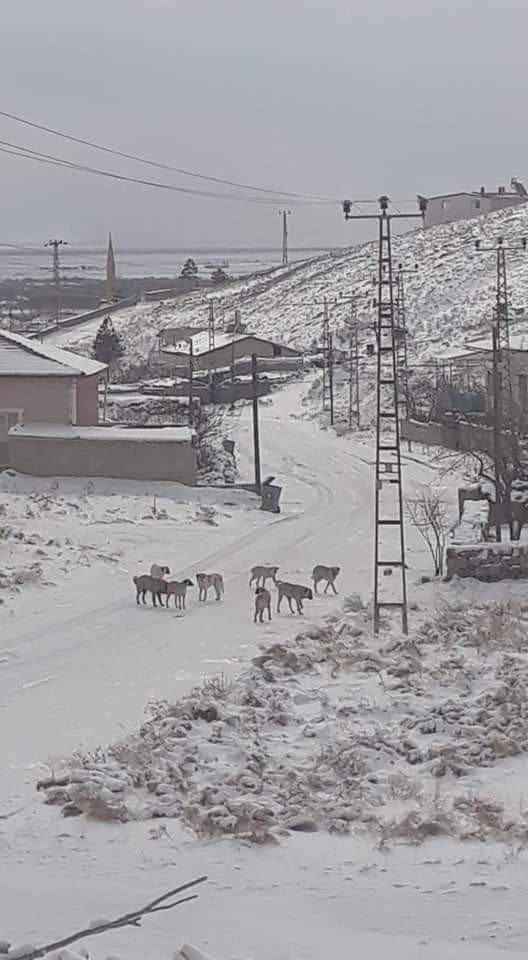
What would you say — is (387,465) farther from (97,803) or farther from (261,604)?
(97,803)

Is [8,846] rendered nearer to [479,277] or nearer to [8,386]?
[8,386]

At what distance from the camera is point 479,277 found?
84625 millimetres

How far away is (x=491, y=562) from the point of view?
19906 millimetres

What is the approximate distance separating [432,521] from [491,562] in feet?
6.72

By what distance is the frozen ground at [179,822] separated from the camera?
689cm

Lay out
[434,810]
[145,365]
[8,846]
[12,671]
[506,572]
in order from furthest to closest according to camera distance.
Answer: [145,365] → [506,572] → [12,671] → [434,810] → [8,846]

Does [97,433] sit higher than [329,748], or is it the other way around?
[97,433]

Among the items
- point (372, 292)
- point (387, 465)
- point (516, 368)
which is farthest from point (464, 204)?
point (387, 465)

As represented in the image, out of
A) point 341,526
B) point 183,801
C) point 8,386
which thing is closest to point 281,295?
point 8,386

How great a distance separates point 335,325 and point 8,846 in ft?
246

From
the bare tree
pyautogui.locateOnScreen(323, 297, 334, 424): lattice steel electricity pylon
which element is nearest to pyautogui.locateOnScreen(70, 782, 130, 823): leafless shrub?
the bare tree

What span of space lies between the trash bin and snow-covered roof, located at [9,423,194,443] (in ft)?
7.82

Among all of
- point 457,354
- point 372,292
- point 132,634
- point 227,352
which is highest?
point 372,292

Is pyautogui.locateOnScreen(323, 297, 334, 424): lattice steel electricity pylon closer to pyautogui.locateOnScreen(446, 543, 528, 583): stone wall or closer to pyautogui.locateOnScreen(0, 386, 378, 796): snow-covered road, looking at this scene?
pyautogui.locateOnScreen(0, 386, 378, 796): snow-covered road
